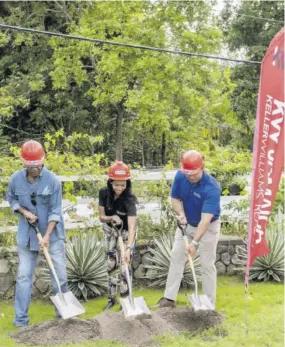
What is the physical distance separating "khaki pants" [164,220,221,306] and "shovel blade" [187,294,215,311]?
1.24 feet

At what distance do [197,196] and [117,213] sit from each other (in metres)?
0.83

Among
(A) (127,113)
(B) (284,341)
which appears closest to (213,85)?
(A) (127,113)

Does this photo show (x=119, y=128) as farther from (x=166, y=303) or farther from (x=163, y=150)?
(x=166, y=303)

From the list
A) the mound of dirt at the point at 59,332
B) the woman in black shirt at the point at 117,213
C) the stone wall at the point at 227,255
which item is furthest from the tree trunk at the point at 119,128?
the mound of dirt at the point at 59,332

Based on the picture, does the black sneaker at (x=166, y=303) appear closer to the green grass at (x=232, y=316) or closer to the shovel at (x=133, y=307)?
the green grass at (x=232, y=316)

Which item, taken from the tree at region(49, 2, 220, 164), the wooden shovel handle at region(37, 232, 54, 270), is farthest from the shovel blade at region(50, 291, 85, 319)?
the tree at region(49, 2, 220, 164)

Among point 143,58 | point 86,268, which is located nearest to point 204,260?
point 86,268

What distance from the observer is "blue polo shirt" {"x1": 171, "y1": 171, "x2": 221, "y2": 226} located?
17.4ft

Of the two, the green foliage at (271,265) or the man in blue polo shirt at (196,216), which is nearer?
the man in blue polo shirt at (196,216)

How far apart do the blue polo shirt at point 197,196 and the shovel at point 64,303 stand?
1.42 meters

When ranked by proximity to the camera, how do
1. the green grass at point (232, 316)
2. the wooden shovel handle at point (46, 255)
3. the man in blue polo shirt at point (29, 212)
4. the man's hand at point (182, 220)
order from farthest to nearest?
the man's hand at point (182, 220)
the man in blue polo shirt at point (29, 212)
the wooden shovel handle at point (46, 255)
the green grass at point (232, 316)

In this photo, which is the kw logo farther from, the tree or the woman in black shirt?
the tree

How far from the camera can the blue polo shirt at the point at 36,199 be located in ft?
17.1

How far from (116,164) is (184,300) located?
6.20 ft
